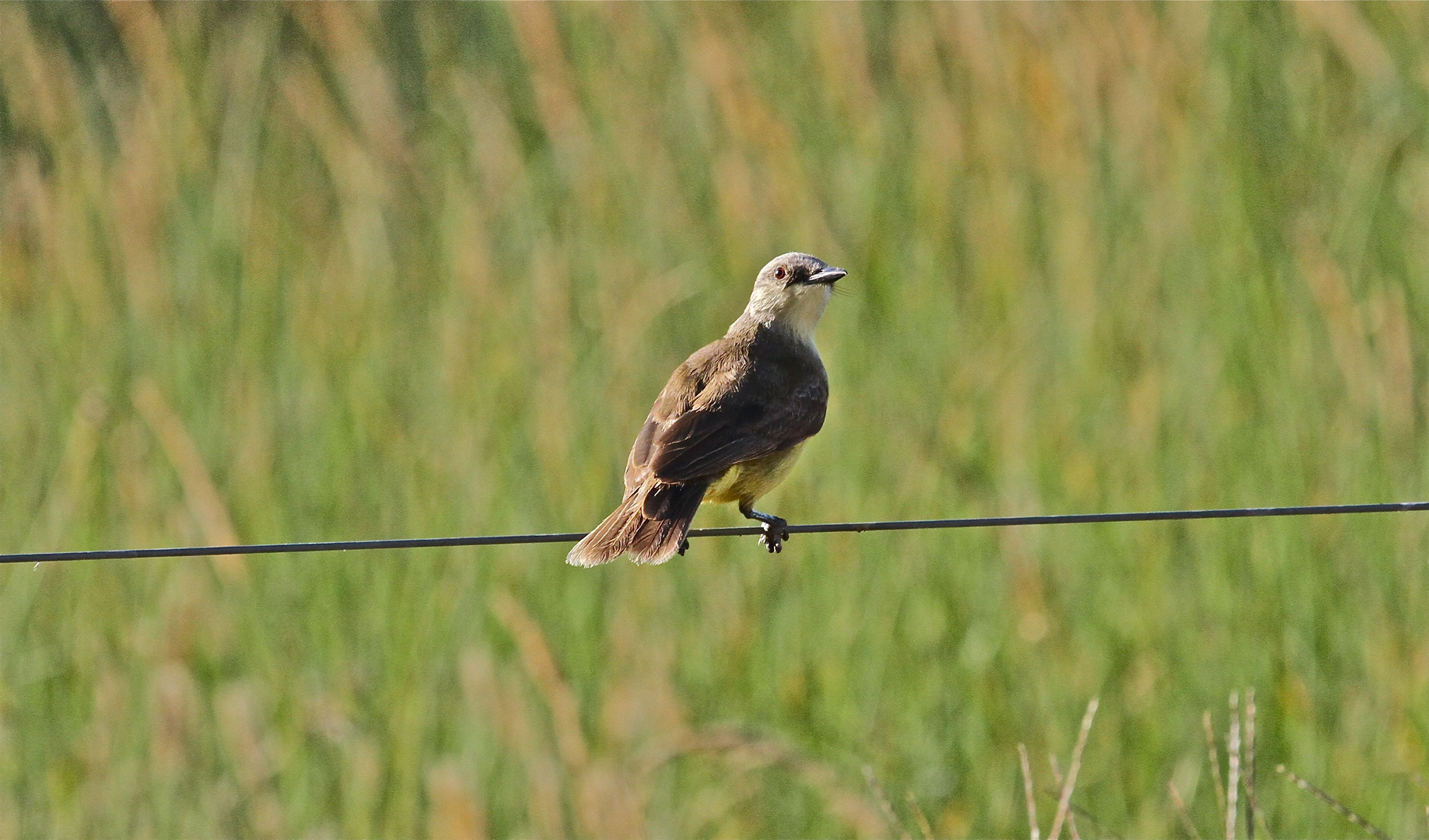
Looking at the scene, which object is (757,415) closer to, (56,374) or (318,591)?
(318,591)

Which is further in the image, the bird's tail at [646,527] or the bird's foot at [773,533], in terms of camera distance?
the bird's foot at [773,533]

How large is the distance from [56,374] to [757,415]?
247cm

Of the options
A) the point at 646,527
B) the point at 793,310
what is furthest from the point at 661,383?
the point at 646,527

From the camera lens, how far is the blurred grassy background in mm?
5070

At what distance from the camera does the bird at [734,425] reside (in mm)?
4418

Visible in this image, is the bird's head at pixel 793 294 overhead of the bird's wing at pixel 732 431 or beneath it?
overhead

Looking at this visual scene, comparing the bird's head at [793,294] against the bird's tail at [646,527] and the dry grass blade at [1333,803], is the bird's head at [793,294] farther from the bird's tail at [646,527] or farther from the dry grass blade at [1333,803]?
the dry grass blade at [1333,803]

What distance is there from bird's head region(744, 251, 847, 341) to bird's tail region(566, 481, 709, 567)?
2.92 ft

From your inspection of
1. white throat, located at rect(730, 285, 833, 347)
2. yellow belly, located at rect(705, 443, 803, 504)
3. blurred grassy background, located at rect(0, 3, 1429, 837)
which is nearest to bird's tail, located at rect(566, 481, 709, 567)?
yellow belly, located at rect(705, 443, 803, 504)

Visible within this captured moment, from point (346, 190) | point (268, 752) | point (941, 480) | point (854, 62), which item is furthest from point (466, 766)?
point (854, 62)

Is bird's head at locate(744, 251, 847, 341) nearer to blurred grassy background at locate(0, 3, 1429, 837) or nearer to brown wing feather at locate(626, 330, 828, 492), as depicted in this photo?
brown wing feather at locate(626, 330, 828, 492)

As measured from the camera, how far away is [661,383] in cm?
571

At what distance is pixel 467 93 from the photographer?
636cm

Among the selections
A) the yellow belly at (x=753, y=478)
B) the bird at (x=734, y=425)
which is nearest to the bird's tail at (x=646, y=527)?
the bird at (x=734, y=425)
